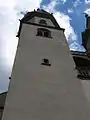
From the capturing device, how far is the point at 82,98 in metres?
13.4

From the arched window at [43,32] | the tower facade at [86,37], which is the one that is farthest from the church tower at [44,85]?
the tower facade at [86,37]

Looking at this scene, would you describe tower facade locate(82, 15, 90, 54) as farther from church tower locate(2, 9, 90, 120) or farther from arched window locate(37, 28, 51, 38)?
church tower locate(2, 9, 90, 120)

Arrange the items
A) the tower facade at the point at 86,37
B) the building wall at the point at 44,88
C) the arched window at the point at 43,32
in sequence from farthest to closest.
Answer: the tower facade at the point at 86,37, the arched window at the point at 43,32, the building wall at the point at 44,88

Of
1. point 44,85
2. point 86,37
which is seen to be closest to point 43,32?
point 44,85

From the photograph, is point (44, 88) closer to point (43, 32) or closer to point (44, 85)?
point (44, 85)

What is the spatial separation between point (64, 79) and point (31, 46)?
3.78 metres

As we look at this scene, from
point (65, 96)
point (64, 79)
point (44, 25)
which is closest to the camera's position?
point (65, 96)

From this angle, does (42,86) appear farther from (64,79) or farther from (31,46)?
(31,46)

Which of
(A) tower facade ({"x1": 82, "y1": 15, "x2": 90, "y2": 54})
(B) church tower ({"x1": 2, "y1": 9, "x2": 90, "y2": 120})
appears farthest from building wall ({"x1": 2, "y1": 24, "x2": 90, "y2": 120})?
Answer: (A) tower facade ({"x1": 82, "y1": 15, "x2": 90, "y2": 54})

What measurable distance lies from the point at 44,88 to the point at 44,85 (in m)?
0.23

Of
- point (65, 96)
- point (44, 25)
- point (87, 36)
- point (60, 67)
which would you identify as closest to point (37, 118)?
point (65, 96)

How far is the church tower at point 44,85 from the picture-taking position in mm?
12078

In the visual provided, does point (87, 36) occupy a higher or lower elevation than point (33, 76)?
higher

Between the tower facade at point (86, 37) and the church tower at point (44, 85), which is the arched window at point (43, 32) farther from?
the tower facade at point (86, 37)
